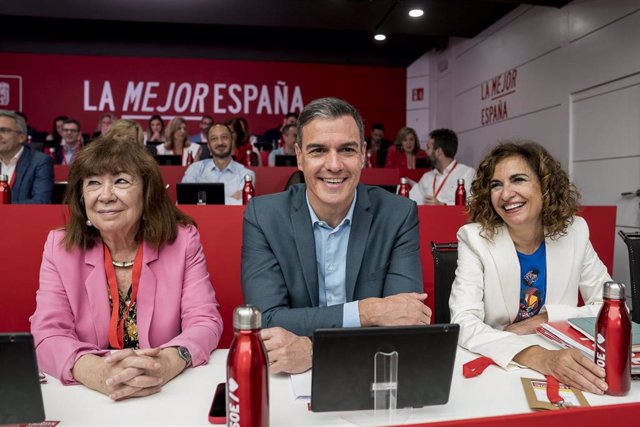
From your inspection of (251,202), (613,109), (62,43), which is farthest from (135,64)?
(251,202)

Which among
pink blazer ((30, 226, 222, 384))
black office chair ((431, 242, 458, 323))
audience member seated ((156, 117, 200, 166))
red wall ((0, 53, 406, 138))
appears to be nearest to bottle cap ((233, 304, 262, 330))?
pink blazer ((30, 226, 222, 384))

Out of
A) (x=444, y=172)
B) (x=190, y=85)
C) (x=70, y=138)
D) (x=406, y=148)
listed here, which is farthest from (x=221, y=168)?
(x=190, y=85)

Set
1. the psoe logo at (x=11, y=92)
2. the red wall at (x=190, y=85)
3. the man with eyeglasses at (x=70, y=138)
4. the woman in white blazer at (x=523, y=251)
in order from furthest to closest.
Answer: the red wall at (x=190, y=85) → the psoe logo at (x=11, y=92) → the man with eyeglasses at (x=70, y=138) → the woman in white blazer at (x=523, y=251)

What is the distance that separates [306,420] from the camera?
99 cm

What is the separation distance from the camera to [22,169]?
12.4ft

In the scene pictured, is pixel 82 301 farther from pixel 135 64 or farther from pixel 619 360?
pixel 135 64

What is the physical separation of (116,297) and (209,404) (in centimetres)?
64

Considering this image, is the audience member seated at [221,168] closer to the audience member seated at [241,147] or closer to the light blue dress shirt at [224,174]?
the light blue dress shirt at [224,174]

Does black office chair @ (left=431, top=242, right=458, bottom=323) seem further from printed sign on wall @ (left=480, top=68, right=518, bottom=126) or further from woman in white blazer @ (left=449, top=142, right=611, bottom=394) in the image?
printed sign on wall @ (left=480, top=68, right=518, bottom=126)

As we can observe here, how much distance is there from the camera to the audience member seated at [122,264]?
152cm

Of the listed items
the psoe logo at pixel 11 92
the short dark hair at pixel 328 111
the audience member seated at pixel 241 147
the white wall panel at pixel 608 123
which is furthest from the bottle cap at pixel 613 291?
the psoe logo at pixel 11 92

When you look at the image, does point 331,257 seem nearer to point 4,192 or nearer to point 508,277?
point 508,277

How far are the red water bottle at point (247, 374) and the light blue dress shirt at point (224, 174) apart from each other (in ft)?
13.5

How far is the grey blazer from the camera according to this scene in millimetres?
1631
